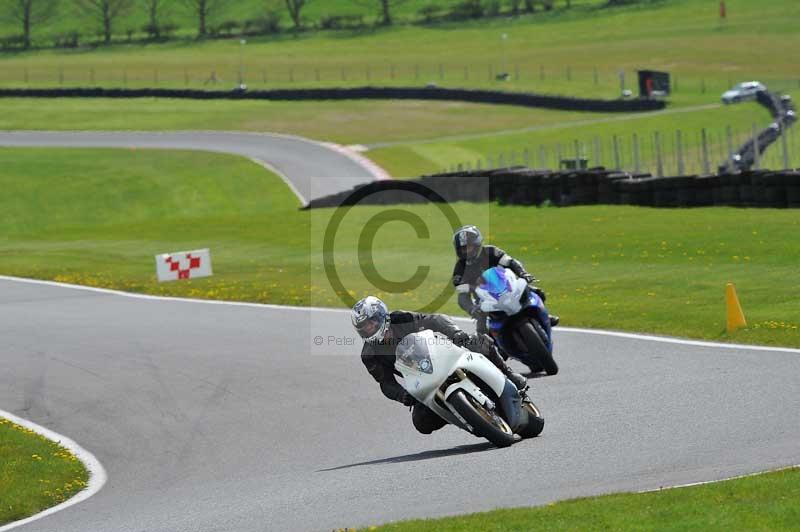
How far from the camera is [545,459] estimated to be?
1077 centimetres

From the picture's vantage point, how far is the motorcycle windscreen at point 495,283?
14703 mm

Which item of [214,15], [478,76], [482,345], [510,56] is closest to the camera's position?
[482,345]

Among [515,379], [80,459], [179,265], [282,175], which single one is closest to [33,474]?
[80,459]

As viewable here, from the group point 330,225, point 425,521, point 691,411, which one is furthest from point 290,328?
point 330,225

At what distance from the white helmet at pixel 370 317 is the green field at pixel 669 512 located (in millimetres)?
2745

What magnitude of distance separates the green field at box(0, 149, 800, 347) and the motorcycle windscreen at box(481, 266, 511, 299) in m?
3.33

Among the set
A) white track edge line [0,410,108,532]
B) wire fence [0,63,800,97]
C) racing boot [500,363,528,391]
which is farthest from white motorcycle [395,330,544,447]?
wire fence [0,63,800,97]

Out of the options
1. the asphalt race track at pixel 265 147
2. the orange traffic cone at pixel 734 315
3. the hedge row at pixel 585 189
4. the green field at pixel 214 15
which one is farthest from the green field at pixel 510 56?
the orange traffic cone at pixel 734 315

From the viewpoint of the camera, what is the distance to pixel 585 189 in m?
33.2

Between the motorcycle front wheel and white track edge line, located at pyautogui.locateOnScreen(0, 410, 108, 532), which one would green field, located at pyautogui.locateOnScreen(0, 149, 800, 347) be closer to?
the motorcycle front wheel

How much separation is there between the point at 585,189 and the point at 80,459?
2158cm

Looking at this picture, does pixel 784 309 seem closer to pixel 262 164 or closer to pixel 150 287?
pixel 150 287

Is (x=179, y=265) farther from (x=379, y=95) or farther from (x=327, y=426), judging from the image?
(x=379, y=95)

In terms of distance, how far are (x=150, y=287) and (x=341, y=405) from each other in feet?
43.6
